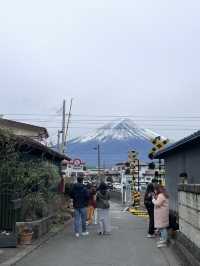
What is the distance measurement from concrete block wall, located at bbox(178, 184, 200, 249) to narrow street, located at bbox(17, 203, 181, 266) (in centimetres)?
74

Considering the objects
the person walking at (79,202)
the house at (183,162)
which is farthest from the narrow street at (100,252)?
the house at (183,162)

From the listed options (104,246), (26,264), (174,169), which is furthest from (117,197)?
(26,264)

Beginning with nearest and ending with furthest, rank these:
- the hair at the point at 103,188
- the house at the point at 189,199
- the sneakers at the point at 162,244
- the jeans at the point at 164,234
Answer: the house at the point at 189,199 < the sneakers at the point at 162,244 < the jeans at the point at 164,234 < the hair at the point at 103,188

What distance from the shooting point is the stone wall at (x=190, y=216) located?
11391mm

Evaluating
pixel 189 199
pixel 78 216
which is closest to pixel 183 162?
pixel 78 216

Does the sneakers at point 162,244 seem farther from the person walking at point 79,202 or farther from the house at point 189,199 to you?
the person walking at point 79,202

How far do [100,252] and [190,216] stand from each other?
129 inches

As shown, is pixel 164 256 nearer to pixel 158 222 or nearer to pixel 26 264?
pixel 158 222

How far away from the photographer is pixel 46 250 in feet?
50.2

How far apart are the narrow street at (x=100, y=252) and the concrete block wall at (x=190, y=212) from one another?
0.74 meters

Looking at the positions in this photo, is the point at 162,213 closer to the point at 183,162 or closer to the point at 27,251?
the point at 183,162

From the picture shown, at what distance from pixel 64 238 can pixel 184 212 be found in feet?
18.3

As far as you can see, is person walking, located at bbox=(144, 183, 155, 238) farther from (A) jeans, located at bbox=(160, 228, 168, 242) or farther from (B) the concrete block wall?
(B) the concrete block wall

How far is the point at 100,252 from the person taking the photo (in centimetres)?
1502
